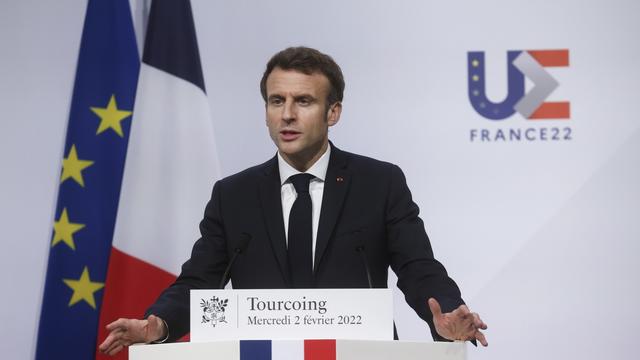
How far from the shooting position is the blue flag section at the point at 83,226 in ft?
11.9

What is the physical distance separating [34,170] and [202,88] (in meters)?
1.08

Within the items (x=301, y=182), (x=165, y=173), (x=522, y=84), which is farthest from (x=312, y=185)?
(x=522, y=84)

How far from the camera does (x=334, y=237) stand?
7.71 ft

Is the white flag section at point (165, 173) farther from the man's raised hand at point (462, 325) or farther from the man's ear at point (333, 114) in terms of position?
the man's raised hand at point (462, 325)

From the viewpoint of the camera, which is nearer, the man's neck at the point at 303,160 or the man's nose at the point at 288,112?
the man's nose at the point at 288,112

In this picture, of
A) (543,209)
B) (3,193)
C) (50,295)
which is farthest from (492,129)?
(3,193)

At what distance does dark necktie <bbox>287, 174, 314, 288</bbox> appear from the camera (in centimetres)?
233

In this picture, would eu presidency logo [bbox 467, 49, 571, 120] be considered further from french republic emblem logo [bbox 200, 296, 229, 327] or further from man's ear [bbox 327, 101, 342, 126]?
french republic emblem logo [bbox 200, 296, 229, 327]

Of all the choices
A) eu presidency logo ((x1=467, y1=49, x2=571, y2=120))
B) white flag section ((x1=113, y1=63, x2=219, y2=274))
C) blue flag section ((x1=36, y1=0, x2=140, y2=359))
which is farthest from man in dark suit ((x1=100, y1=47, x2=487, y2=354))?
eu presidency logo ((x1=467, y1=49, x2=571, y2=120))

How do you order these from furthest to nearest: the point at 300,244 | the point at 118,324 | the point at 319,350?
the point at 300,244
the point at 118,324
the point at 319,350

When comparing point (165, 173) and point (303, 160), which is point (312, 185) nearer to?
point (303, 160)

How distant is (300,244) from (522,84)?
214cm

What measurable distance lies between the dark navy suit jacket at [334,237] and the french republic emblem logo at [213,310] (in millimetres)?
442

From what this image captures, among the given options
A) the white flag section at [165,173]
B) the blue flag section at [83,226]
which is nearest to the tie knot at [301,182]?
the white flag section at [165,173]
